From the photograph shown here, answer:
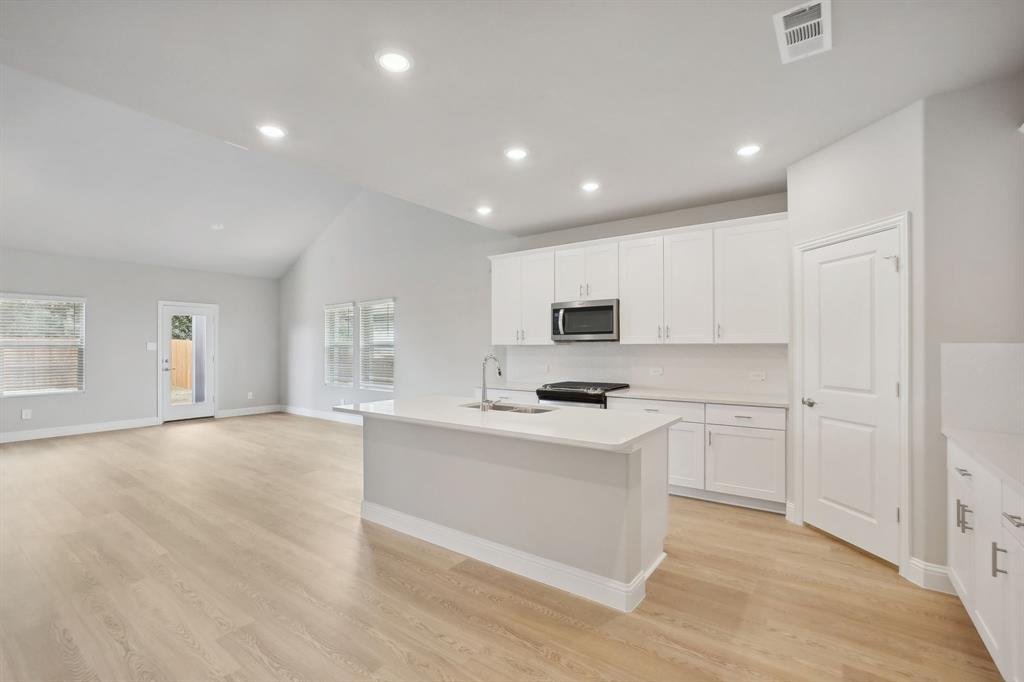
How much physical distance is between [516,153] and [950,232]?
2.61m

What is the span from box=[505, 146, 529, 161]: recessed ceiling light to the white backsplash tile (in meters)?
2.29

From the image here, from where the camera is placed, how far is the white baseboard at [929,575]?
2.52 meters

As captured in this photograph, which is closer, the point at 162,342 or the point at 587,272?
the point at 587,272

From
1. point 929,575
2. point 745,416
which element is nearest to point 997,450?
point 929,575

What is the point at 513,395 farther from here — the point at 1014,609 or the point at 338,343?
the point at 338,343

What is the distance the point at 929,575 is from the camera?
256 cm

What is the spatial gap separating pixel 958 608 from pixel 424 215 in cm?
643

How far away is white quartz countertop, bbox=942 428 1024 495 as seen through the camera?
165 cm

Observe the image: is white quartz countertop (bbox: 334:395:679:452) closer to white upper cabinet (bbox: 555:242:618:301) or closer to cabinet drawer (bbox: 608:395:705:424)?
cabinet drawer (bbox: 608:395:705:424)

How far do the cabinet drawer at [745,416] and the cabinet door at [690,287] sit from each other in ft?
2.10

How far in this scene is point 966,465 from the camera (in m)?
2.17

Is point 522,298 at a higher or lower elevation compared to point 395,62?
lower

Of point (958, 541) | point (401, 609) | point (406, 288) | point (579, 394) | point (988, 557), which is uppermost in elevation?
point (406, 288)

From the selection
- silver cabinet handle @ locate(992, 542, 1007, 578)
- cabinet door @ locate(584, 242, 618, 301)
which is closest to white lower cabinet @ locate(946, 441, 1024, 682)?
silver cabinet handle @ locate(992, 542, 1007, 578)
